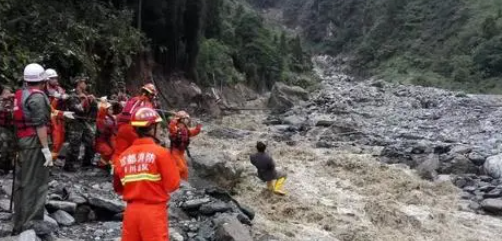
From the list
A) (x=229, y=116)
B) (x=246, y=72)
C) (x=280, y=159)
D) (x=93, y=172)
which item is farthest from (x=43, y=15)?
(x=246, y=72)

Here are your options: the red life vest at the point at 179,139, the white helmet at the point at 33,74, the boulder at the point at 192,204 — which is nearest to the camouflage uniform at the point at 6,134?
the white helmet at the point at 33,74

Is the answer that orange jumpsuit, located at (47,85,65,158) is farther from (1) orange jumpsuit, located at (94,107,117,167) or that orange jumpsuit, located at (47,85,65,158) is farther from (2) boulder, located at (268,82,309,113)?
(2) boulder, located at (268,82,309,113)

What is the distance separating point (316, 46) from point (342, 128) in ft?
257

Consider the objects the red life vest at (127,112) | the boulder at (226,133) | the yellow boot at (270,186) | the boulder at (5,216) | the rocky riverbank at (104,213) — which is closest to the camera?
the boulder at (5,216)

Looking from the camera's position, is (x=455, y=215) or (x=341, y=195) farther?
(x=341, y=195)

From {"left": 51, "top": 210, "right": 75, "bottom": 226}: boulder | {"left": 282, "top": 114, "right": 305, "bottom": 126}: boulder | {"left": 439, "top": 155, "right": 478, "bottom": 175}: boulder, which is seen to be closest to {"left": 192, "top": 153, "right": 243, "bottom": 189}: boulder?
{"left": 51, "top": 210, "right": 75, "bottom": 226}: boulder

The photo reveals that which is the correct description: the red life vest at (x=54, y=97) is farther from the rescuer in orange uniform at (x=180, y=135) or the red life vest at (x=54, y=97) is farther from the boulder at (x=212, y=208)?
the boulder at (x=212, y=208)

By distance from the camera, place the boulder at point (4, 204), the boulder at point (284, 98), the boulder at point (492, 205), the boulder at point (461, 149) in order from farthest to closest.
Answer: the boulder at point (284, 98) < the boulder at point (461, 149) < the boulder at point (492, 205) < the boulder at point (4, 204)

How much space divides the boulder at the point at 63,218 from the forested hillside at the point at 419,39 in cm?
4424

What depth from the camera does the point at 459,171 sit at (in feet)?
49.8

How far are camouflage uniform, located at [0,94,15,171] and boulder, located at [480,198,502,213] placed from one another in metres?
9.04

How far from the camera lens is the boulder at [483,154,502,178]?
1459cm

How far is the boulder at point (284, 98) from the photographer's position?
33.5 meters

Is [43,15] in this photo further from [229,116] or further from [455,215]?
[229,116]
